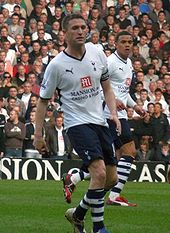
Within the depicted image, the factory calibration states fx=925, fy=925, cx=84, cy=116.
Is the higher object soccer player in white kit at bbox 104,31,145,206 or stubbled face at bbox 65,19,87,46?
stubbled face at bbox 65,19,87,46

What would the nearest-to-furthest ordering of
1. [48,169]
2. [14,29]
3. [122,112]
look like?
[122,112] → [48,169] → [14,29]

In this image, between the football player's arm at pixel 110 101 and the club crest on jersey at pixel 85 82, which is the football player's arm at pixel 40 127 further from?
the football player's arm at pixel 110 101

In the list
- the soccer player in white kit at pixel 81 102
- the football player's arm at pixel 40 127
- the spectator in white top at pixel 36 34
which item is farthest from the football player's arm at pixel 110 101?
the spectator in white top at pixel 36 34

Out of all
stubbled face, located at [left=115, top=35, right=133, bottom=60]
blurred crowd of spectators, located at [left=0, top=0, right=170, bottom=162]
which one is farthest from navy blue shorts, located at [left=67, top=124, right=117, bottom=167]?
blurred crowd of spectators, located at [left=0, top=0, right=170, bottom=162]

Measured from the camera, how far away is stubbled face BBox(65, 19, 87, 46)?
10.3 metres

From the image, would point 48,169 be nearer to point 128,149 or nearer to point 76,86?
point 128,149

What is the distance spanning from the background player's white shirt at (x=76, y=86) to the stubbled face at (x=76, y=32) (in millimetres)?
204

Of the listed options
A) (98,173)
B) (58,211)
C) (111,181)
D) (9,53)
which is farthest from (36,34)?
(98,173)

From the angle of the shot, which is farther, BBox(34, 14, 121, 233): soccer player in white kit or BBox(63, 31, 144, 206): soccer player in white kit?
BBox(63, 31, 144, 206): soccer player in white kit

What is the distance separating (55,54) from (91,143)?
1575cm

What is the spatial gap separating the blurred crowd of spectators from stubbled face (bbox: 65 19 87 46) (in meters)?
9.91

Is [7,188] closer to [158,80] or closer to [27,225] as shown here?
[27,225]

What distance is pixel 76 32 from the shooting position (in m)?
10.3

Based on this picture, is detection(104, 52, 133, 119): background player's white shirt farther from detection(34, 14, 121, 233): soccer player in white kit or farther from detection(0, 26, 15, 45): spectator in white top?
detection(0, 26, 15, 45): spectator in white top
